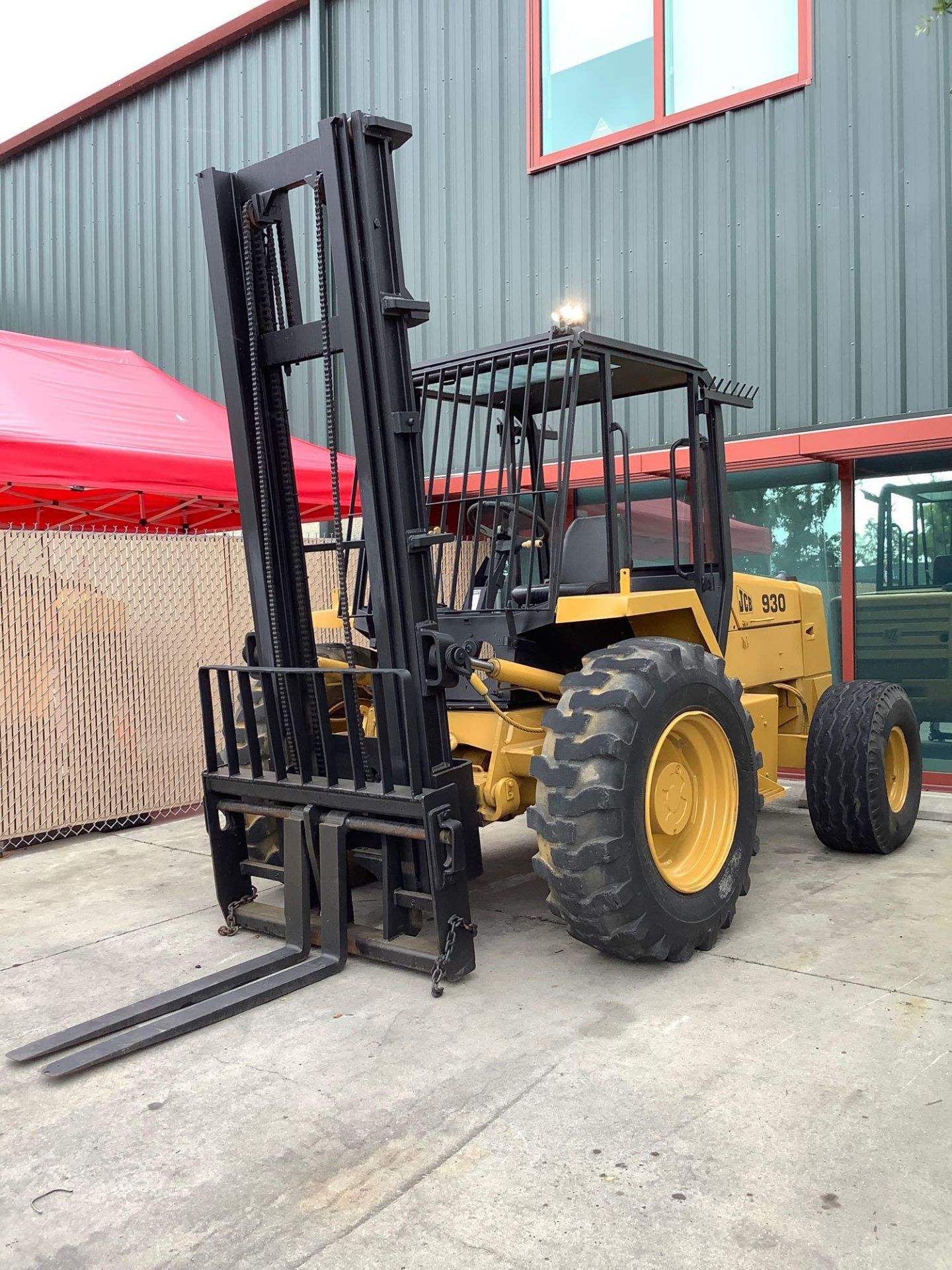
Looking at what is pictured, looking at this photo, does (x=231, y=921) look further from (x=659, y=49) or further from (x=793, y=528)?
(x=659, y=49)

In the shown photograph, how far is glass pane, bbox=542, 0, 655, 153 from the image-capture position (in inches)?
369

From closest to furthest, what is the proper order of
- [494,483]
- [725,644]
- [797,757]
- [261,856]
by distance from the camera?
[261,856] → [725,644] → [797,757] → [494,483]

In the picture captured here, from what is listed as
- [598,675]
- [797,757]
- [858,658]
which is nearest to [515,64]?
[858,658]

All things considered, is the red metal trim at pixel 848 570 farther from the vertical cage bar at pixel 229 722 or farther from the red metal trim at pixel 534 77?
the vertical cage bar at pixel 229 722

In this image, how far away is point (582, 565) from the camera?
5520mm

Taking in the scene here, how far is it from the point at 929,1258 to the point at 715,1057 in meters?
1.15

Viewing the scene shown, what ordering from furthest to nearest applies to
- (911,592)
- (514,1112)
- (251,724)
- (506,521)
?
(911,592), (506,521), (251,724), (514,1112)

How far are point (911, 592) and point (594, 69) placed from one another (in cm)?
554

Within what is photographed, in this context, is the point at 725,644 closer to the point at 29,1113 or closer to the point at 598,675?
the point at 598,675

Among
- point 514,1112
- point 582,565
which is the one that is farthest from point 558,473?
point 514,1112

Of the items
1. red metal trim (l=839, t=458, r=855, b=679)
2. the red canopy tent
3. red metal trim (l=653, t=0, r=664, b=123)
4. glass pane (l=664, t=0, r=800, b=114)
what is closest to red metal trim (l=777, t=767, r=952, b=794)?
red metal trim (l=839, t=458, r=855, b=679)

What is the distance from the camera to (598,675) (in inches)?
173

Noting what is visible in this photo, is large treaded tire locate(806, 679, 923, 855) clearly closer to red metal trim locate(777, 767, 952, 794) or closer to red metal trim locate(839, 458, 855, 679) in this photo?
red metal trim locate(777, 767, 952, 794)

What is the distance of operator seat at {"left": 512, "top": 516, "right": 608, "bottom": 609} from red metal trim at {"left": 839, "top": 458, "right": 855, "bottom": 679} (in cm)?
373
